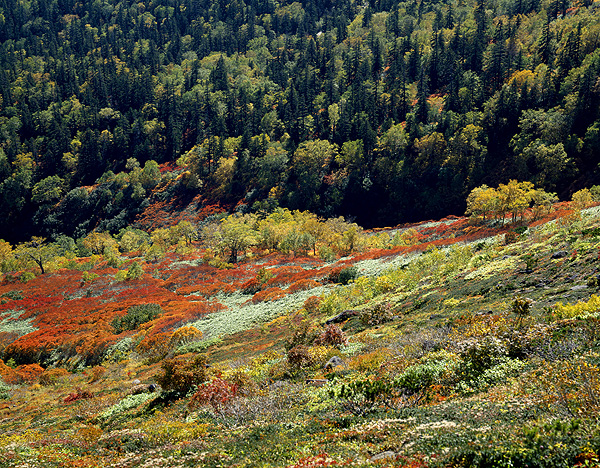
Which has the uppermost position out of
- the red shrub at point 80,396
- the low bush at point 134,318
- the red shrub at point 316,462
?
the red shrub at point 316,462

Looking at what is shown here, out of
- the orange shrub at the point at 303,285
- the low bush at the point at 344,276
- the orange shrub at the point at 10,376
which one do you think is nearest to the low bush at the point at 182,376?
the orange shrub at the point at 10,376

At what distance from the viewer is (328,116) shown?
108 m

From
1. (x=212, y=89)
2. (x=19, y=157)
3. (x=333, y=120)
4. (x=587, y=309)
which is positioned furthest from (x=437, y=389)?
(x=19, y=157)

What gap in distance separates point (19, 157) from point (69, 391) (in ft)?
465

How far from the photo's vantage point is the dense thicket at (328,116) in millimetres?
76875

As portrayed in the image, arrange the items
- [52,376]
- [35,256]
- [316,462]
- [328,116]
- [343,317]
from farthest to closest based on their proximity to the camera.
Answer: [328,116] < [35,256] < [52,376] < [343,317] < [316,462]

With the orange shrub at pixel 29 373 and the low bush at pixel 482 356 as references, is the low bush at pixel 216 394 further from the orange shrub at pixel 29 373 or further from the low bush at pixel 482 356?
the orange shrub at pixel 29 373

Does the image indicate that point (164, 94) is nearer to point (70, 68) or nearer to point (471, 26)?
point (70, 68)

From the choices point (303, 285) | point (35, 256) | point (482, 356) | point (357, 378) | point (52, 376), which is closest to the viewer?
point (482, 356)

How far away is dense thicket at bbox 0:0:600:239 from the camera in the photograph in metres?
76.9

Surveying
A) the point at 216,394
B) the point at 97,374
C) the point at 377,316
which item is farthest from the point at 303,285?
the point at 216,394

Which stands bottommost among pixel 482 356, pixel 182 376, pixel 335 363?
pixel 182 376

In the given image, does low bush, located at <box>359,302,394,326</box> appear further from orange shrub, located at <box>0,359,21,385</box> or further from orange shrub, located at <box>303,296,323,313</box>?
orange shrub, located at <box>0,359,21,385</box>

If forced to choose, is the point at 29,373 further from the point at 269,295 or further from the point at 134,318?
the point at 269,295
